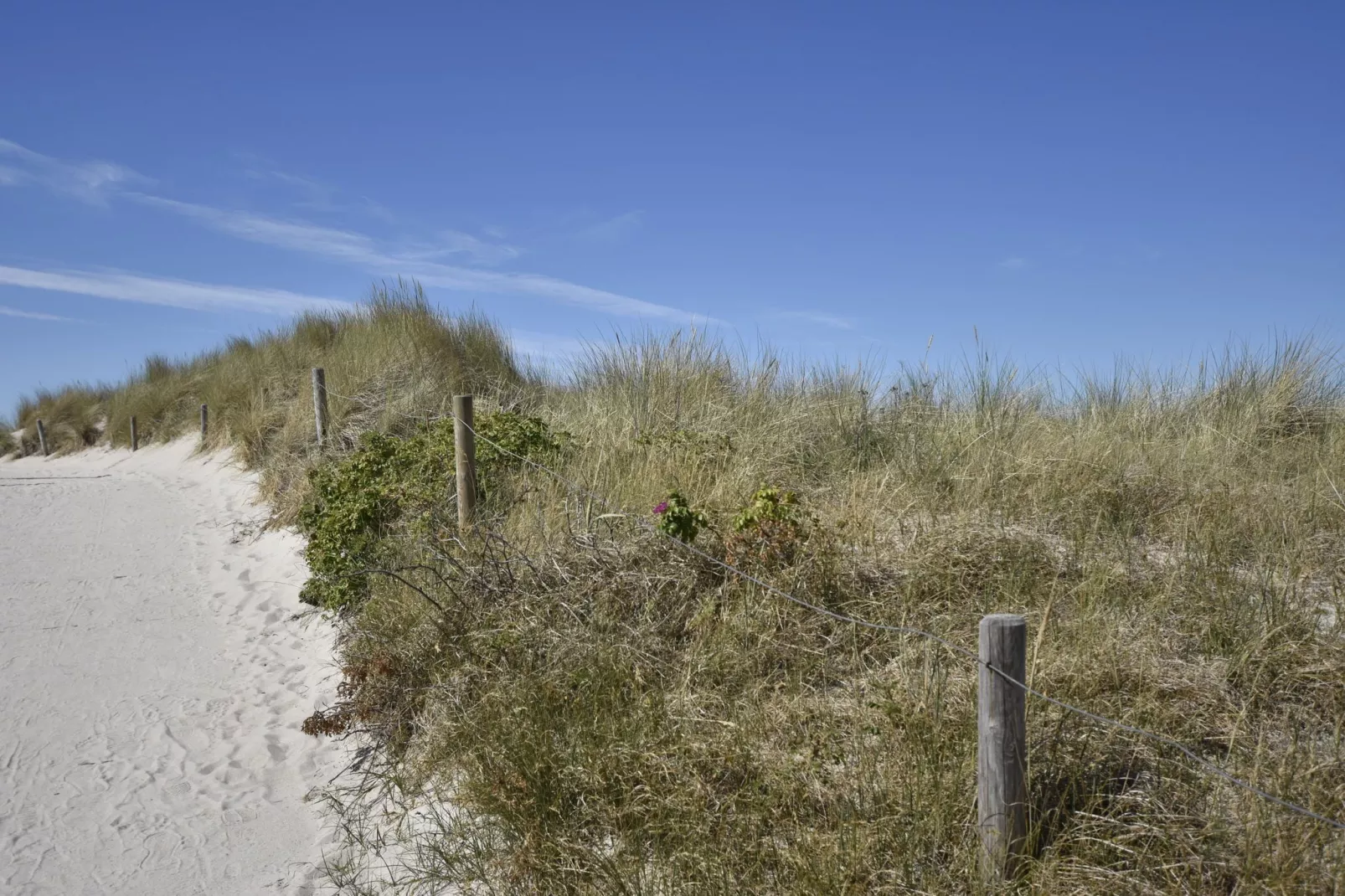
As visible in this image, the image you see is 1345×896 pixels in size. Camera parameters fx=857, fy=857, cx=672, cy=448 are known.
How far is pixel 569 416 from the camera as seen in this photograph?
10.0 meters

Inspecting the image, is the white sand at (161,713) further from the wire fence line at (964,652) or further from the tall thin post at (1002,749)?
the tall thin post at (1002,749)

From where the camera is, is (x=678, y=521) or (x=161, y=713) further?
(x=161, y=713)

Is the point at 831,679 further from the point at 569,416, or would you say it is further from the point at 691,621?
the point at 569,416

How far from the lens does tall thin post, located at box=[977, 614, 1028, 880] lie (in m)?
2.63

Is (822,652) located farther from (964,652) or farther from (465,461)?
(465,461)

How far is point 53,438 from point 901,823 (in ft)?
97.8

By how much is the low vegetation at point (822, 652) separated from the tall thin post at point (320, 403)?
2.56 metres

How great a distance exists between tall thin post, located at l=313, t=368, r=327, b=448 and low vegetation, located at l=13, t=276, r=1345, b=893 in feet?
8.39

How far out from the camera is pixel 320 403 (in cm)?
1113

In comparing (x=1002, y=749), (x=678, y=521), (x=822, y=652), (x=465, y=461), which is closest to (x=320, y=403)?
(x=465, y=461)

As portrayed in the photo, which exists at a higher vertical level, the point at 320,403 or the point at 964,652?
the point at 320,403

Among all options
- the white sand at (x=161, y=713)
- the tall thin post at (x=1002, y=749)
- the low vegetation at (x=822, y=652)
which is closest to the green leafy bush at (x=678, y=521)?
the low vegetation at (x=822, y=652)

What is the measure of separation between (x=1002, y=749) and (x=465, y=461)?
4526mm

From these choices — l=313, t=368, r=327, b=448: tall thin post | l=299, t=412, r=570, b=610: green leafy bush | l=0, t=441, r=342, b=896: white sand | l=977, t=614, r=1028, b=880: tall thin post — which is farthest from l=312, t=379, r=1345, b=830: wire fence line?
l=313, t=368, r=327, b=448: tall thin post
